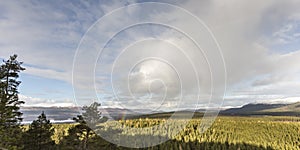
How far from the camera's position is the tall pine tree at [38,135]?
28875mm

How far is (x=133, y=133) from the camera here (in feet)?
131

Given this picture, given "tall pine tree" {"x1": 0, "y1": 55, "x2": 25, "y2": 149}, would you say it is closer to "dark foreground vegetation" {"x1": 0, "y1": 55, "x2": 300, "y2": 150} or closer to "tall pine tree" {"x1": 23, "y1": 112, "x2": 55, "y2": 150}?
"dark foreground vegetation" {"x1": 0, "y1": 55, "x2": 300, "y2": 150}

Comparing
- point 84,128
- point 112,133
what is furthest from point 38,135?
point 112,133

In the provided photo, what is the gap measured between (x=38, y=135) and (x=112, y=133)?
8951 mm

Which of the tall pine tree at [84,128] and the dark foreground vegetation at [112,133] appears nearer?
the dark foreground vegetation at [112,133]

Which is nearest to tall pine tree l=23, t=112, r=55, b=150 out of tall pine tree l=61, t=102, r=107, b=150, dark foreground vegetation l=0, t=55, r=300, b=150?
dark foreground vegetation l=0, t=55, r=300, b=150

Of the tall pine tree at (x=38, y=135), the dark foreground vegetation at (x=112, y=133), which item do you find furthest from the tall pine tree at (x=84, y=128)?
the tall pine tree at (x=38, y=135)

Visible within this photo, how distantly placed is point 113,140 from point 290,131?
35.1 metres

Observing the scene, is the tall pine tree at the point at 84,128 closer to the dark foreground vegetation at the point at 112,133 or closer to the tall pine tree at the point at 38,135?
the dark foreground vegetation at the point at 112,133

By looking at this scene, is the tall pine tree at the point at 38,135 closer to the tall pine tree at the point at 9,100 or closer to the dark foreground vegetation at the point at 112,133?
the dark foreground vegetation at the point at 112,133

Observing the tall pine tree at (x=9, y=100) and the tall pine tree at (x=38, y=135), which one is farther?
the tall pine tree at (x=38, y=135)

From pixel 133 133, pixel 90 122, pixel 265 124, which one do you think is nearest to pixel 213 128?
pixel 265 124

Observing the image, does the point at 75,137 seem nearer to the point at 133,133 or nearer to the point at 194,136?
the point at 133,133

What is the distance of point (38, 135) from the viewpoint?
29219 mm
